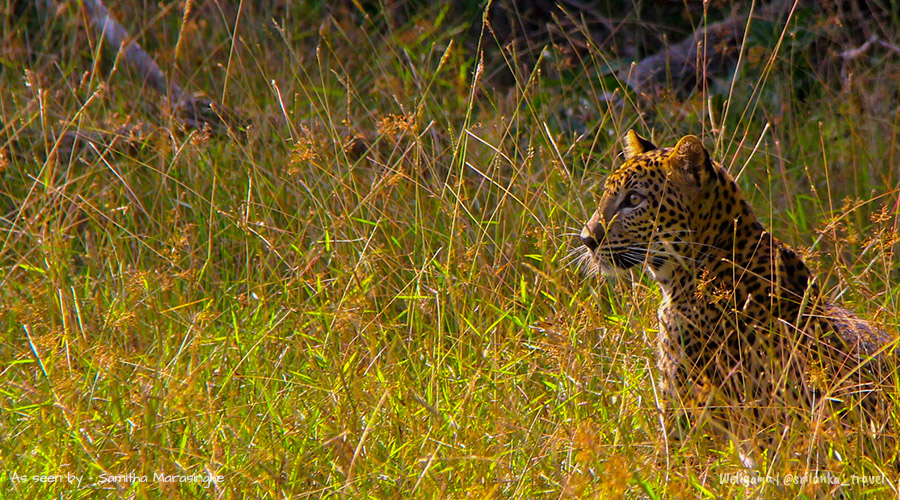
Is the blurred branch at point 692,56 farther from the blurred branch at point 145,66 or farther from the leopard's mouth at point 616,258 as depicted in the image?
the leopard's mouth at point 616,258

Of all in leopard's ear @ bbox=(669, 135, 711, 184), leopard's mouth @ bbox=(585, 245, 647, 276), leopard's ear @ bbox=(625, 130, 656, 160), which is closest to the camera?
leopard's ear @ bbox=(669, 135, 711, 184)

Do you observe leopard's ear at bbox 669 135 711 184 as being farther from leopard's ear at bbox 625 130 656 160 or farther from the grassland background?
leopard's ear at bbox 625 130 656 160

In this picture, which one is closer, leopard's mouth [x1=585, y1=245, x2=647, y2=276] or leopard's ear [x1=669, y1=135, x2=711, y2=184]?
leopard's ear [x1=669, y1=135, x2=711, y2=184]

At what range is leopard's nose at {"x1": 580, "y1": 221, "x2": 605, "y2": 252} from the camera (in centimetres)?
325

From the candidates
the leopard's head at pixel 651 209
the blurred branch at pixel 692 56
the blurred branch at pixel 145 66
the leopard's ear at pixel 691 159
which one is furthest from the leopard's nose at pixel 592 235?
the blurred branch at pixel 145 66

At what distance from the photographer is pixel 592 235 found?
128 inches

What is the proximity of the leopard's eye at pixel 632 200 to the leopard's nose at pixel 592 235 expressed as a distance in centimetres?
11

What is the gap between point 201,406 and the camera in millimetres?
2979

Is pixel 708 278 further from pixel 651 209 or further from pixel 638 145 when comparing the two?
pixel 638 145

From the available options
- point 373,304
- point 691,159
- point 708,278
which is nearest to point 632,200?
point 691,159

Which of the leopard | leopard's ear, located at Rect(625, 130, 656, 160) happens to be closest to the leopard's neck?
the leopard

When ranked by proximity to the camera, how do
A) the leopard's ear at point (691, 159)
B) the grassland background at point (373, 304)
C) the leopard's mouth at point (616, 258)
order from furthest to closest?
the leopard's mouth at point (616, 258) < the leopard's ear at point (691, 159) < the grassland background at point (373, 304)

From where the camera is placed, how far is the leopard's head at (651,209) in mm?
3102

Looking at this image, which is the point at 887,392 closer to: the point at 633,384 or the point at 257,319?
the point at 633,384
